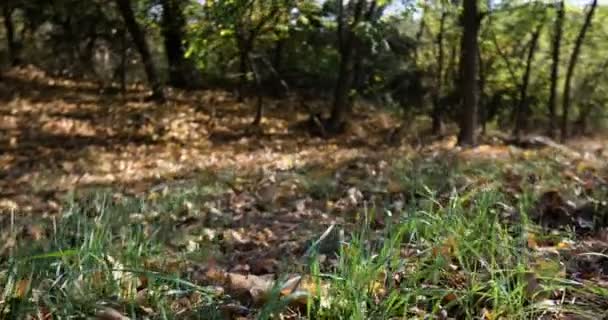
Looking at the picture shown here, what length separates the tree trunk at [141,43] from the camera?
15.2 m

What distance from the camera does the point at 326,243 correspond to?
3.43 metres

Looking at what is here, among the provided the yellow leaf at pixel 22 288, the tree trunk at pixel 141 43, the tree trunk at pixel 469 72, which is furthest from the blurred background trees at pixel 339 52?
the yellow leaf at pixel 22 288

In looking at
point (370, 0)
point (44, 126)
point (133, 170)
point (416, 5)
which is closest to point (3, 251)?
point (133, 170)

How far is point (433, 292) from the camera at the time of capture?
2311mm

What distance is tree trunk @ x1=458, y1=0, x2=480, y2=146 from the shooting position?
10969 millimetres

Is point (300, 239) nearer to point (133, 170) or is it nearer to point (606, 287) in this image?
point (606, 287)

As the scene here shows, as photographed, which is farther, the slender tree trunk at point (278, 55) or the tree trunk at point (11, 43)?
the slender tree trunk at point (278, 55)

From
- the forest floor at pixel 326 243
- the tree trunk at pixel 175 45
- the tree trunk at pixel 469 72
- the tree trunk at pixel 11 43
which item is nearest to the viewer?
the forest floor at pixel 326 243

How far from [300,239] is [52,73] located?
16.3 meters

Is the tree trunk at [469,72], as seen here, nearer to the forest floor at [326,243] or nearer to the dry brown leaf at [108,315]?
the forest floor at [326,243]

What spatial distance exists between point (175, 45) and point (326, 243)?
17.0 m

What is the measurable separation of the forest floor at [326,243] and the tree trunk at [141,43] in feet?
21.1

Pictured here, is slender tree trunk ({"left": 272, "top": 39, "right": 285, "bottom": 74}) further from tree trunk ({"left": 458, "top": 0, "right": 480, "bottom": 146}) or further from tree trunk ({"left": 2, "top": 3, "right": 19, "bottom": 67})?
tree trunk ({"left": 458, "top": 0, "right": 480, "bottom": 146})

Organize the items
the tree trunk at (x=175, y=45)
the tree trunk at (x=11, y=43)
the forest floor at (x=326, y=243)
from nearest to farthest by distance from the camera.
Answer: the forest floor at (x=326, y=243)
the tree trunk at (x=175, y=45)
the tree trunk at (x=11, y=43)
